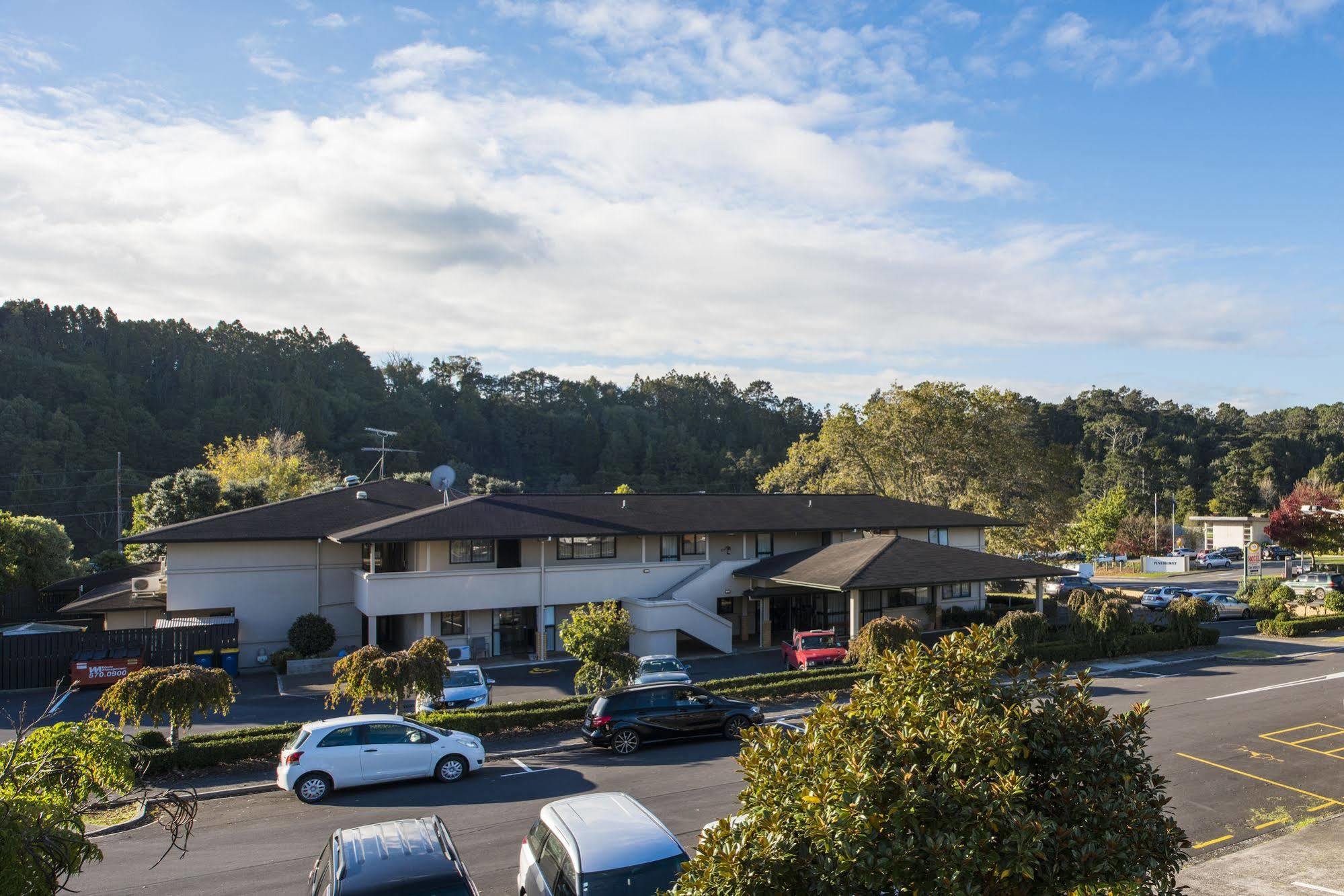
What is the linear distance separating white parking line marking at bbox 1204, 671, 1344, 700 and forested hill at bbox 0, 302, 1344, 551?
23614 millimetres

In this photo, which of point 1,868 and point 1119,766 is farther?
point 1119,766

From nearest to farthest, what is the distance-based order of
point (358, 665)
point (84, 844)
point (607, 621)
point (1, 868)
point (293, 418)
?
point (1, 868), point (84, 844), point (358, 665), point (607, 621), point (293, 418)

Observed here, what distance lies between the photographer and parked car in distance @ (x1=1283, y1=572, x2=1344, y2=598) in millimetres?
46000

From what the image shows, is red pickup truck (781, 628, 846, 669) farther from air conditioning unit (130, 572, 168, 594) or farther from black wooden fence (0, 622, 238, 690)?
air conditioning unit (130, 572, 168, 594)

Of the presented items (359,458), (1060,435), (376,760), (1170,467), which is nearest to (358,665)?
(376,760)

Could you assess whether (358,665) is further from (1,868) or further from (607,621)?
(1,868)

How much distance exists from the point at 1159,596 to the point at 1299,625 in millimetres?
9488

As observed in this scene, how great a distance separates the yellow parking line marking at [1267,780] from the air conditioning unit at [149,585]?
35.1 meters

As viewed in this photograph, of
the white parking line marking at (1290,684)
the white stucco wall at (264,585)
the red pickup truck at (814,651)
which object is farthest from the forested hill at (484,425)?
the white stucco wall at (264,585)

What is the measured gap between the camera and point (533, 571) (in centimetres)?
3338

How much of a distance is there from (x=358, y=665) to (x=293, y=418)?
77711mm

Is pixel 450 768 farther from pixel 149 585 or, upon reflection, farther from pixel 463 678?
pixel 149 585

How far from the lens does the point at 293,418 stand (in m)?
89.0

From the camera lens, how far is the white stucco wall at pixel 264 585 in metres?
32.0
